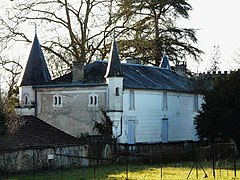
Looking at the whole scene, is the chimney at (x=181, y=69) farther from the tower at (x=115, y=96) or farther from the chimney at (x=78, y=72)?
the tower at (x=115, y=96)

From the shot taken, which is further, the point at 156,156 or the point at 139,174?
the point at 156,156

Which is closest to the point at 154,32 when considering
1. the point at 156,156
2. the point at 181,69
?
the point at 181,69

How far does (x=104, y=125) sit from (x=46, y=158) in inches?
257

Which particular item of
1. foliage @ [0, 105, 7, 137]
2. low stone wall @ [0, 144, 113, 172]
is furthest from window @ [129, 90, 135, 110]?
foliage @ [0, 105, 7, 137]

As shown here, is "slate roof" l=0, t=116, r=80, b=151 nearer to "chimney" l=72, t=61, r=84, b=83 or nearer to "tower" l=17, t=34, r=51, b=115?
"tower" l=17, t=34, r=51, b=115

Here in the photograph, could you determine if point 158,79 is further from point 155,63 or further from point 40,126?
point 40,126

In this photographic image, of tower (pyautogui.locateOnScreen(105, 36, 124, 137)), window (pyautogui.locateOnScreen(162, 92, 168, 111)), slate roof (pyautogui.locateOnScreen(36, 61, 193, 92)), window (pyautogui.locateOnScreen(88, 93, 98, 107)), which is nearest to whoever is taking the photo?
tower (pyautogui.locateOnScreen(105, 36, 124, 137))

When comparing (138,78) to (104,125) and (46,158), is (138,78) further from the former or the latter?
(46,158)

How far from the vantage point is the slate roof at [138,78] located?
46.9 m

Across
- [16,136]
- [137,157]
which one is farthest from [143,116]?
[16,136]

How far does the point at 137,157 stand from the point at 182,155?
3145mm

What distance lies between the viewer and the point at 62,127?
155 ft

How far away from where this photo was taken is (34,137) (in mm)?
41562

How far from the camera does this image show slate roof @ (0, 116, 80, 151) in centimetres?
3928
